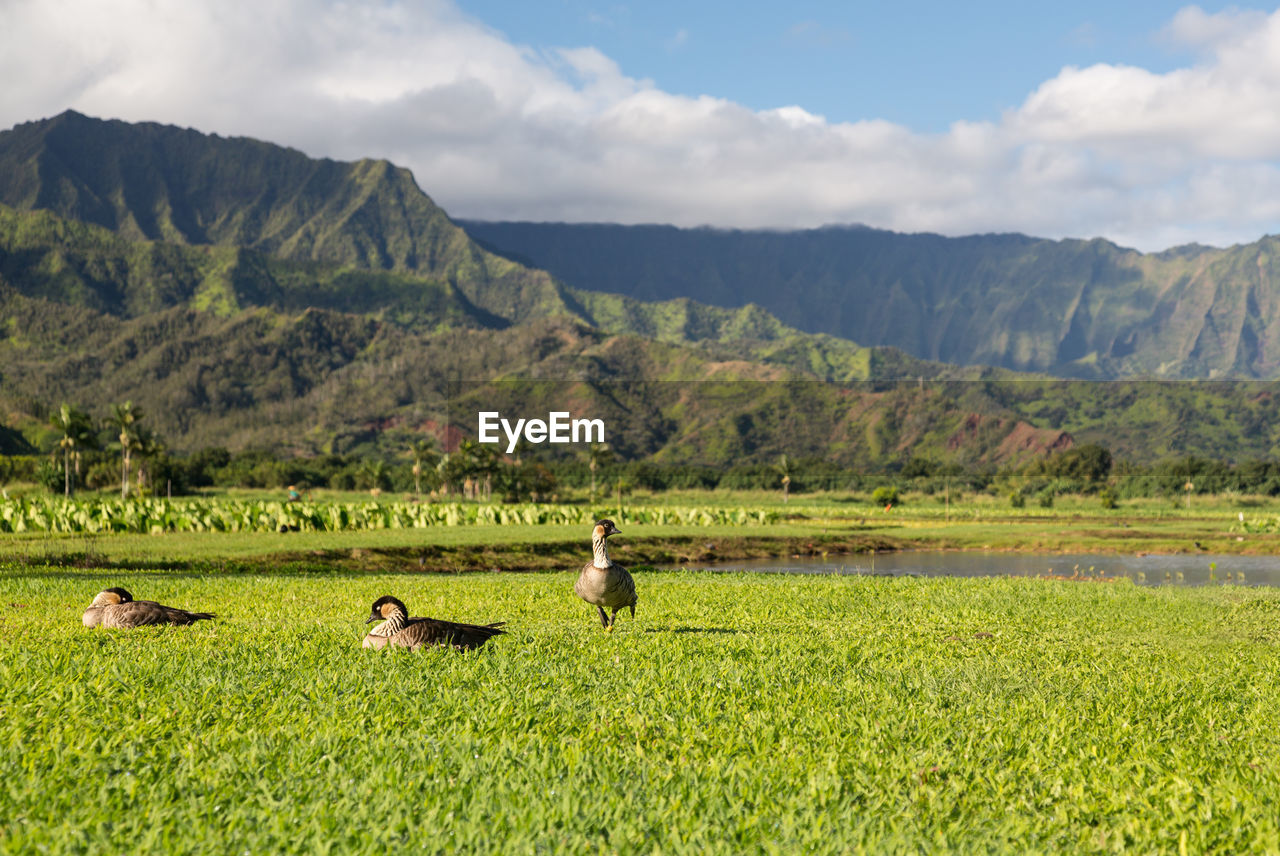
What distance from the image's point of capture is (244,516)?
130 feet

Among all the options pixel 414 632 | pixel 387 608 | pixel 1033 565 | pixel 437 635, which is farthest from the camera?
pixel 1033 565

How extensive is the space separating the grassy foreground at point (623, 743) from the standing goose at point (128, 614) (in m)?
0.46

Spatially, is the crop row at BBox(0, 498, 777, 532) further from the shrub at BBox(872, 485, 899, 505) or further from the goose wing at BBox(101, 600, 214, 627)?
the shrub at BBox(872, 485, 899, 505)

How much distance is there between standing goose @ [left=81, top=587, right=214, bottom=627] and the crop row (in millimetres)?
24882

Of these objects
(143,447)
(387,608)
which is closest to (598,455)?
(143,447)

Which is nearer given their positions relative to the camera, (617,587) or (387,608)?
(387,608)

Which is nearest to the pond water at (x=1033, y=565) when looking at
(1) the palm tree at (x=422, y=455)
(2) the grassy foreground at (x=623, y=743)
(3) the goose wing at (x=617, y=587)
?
(3) the goose wing at (x=617, y=587)

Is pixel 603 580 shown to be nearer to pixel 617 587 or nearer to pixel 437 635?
pixel 617 587

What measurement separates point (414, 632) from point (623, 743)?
13.7 ft

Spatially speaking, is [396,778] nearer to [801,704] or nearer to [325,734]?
[325,734]

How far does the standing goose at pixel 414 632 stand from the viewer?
10703 millimetres

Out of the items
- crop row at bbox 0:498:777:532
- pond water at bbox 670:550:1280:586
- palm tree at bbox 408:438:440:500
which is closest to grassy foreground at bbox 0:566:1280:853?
pond water at bbox 670:550:1280:586

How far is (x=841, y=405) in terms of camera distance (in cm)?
16588

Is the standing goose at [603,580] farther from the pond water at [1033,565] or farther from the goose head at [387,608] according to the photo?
the pond water at [1033,565]
